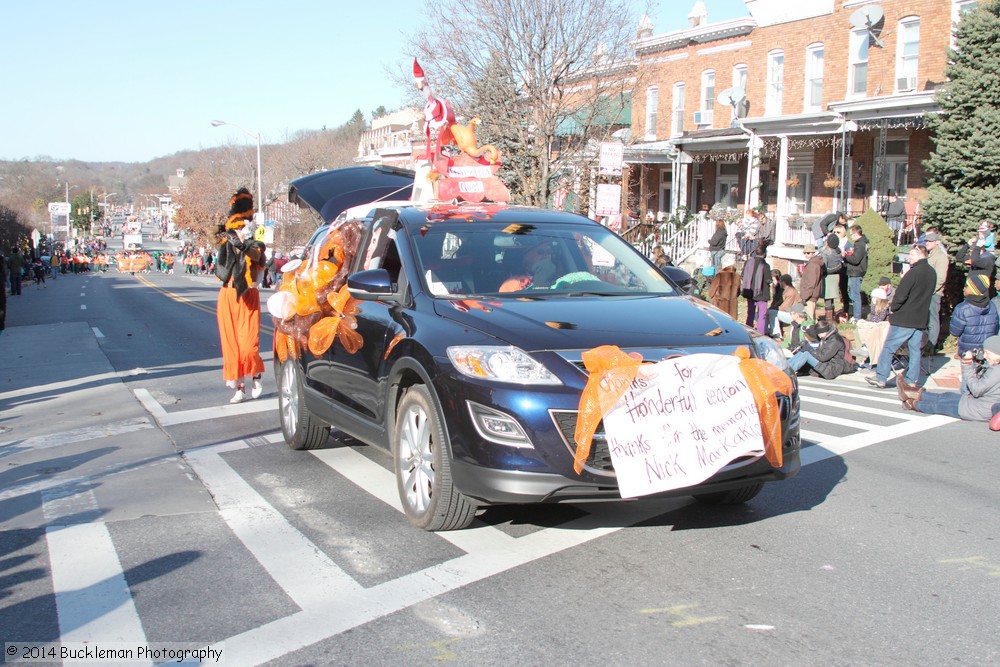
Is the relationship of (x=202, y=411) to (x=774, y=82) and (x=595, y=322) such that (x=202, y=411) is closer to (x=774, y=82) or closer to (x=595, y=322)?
(x=595, y=322)

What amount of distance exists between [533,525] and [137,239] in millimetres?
132129

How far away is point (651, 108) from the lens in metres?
33.3

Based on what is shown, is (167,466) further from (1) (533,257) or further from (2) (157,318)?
(2) (157,318)

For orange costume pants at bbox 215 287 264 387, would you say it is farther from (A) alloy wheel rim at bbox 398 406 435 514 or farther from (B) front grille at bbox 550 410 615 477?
(B) front grille at bbox 550 410 615 477

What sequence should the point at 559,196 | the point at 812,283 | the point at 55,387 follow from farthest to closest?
the point at 559,196, the point at 812,283, the point at 55,387

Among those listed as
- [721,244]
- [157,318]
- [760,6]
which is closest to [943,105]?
[721,244]

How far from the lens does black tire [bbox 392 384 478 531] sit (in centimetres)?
493

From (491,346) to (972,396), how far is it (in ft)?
21.7

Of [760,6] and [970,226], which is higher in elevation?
[760,6]

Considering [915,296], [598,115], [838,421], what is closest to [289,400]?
[838,421]

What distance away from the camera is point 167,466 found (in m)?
6.95

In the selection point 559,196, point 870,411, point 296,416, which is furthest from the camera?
point 559,196

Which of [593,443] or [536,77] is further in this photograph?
[536,77]

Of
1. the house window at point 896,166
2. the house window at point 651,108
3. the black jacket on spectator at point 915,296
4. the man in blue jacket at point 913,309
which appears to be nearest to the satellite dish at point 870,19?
the house window at point 896,166
